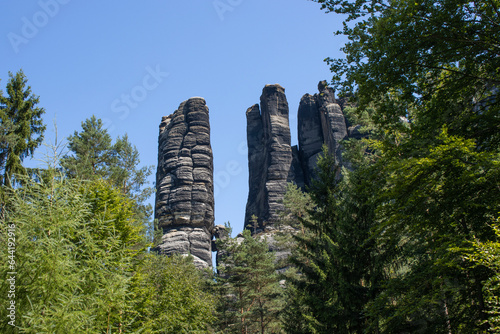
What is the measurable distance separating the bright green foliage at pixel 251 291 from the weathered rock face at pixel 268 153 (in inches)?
1169

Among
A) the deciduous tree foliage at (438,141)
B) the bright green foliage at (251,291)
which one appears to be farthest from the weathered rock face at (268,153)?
the deciduous tree foliage at (438,141)

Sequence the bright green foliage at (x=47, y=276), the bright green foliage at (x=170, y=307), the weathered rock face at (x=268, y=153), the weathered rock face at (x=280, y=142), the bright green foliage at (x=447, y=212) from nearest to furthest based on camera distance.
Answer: the bright green foliage at (x=47, y=276) < the bright green foliage at (x=447, y=212) < the bright green foliage at (x=170, y=307) < the weathered rock face at (x=268, y=153) < the weathered rock face at (x=280, y=142)

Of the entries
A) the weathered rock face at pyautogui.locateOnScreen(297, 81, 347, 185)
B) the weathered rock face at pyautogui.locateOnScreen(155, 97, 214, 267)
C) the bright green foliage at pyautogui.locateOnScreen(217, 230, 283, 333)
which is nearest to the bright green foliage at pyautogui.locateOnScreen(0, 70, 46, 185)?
the bright green foliage at pyautogui.locateOnScreen(217, 230, 283, 333)

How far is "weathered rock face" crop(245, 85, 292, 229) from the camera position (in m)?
59.1

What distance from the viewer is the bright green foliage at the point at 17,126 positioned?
17391 millimetres

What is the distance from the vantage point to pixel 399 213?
8609mm

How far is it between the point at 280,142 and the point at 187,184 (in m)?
18.7

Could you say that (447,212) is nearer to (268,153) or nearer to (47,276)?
(47,276)

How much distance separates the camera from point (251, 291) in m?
25.8

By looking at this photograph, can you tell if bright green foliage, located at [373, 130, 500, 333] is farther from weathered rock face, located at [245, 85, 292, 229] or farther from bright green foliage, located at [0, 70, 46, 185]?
weathered rock face, located at [245, 85, 292, 229]

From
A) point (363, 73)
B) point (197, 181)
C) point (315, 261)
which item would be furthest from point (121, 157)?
point (197, 181)

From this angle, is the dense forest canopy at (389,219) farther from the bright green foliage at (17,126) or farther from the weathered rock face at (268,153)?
the weathered rock face at (268,153)

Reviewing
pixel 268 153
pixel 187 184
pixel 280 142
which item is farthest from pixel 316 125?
pixel 187 184

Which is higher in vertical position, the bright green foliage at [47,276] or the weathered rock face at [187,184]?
the weathered rock face at [187,184]
